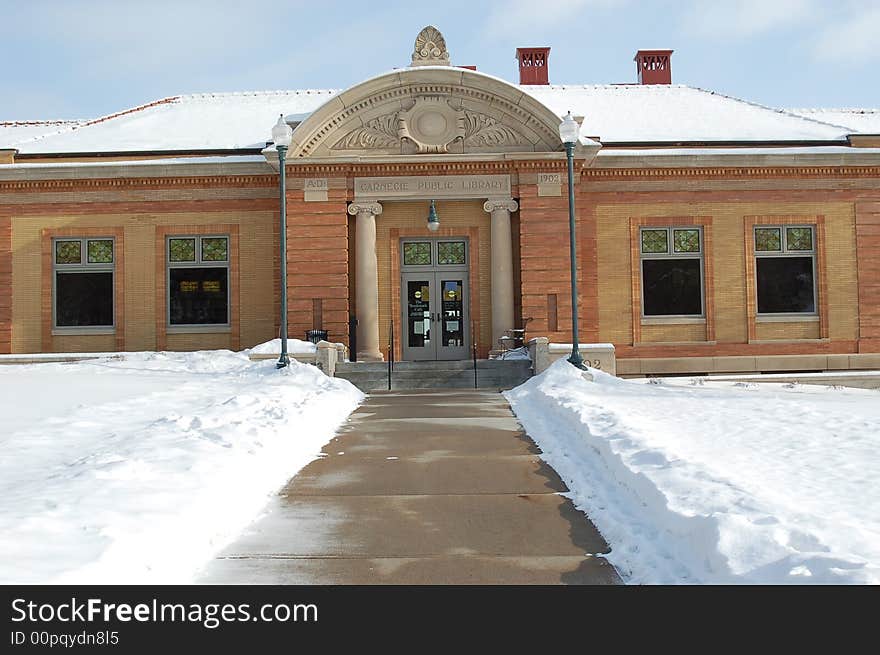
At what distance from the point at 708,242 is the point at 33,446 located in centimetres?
1810

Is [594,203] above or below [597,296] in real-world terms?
above

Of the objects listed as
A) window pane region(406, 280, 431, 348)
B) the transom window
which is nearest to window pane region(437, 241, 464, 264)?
the transom window

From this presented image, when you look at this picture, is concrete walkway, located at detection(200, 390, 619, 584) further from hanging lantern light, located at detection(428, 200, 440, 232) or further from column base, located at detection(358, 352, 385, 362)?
hanging lantern light, located at detection(428, 200, 440, 232)

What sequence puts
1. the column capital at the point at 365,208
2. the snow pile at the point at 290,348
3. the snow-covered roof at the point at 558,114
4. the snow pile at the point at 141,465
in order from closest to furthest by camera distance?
the snow pile at the point at 141,465 → the snow pile at the point at 290,348 → the column capital at the point at 365,208 → the snow-covered roof at the point at 558,114

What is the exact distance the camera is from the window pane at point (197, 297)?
21.7 metres

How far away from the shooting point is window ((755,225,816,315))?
2184 cm

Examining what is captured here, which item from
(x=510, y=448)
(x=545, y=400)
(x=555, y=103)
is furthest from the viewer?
(x=555, y=103)

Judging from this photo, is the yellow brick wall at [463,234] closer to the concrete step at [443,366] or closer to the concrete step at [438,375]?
the concrete step at [443,366]

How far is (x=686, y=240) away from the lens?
21.8 meters

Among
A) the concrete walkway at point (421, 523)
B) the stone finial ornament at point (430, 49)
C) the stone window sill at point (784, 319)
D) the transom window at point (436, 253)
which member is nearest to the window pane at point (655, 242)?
the stone window sill at point (784, 319)

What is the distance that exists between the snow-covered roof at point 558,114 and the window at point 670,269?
267cm

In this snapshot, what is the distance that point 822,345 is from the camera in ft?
70.7
